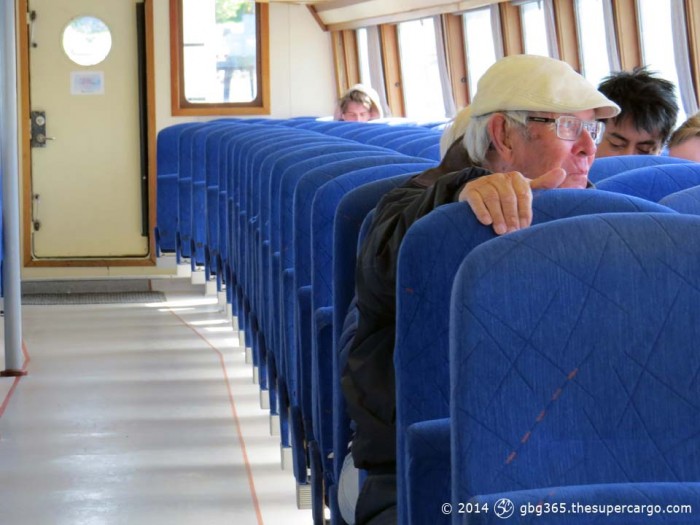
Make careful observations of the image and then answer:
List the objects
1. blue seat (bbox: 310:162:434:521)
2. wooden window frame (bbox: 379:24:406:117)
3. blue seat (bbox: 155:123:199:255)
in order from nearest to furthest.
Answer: blue seat (bbox: 310:162:434:521)
blue seat (bbox: 155:123:199:255)
wooden window frame (bbox: 379:24:406:117)

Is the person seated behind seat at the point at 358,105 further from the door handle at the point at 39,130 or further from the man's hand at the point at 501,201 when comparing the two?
the man's hand at the point at 501,201

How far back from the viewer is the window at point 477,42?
32.9 feet

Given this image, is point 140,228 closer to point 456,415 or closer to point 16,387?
point 16,387

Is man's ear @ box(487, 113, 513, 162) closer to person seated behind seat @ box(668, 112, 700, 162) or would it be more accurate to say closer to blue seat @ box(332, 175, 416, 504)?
blue seat @ box(332, 175, 416, 504)

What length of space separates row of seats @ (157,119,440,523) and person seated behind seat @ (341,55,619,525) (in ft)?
1.08

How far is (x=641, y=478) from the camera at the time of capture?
1.68 m

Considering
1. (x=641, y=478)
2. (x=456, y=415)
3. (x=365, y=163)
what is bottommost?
(x=641, y=478)

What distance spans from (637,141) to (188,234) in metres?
5.10

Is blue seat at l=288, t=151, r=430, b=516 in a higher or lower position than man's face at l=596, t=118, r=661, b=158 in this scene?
lower

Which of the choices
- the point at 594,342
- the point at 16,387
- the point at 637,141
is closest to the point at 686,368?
the point at 594,342

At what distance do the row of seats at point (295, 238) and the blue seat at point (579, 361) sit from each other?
3.64 ft

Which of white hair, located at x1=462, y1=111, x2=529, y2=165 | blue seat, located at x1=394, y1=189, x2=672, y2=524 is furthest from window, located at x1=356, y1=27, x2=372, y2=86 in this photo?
blue seat, located at x1=394, y1=189, x2=672, y2=524

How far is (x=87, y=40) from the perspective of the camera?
10852 millimetres

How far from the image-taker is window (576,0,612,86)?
8337mm
